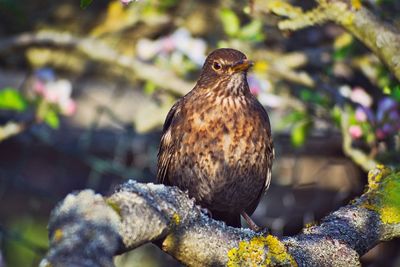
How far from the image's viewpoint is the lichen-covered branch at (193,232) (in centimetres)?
206

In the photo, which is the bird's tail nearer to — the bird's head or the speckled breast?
the speckled breast

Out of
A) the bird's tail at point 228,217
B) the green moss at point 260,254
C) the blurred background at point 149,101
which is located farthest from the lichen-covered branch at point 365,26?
the blurred background at point 149,101

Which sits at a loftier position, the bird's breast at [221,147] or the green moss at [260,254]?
the bird's breast at [221,147]

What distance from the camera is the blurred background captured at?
543 cm

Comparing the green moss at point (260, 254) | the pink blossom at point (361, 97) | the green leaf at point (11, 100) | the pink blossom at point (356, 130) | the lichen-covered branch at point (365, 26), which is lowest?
the green moss at point (260, 254)

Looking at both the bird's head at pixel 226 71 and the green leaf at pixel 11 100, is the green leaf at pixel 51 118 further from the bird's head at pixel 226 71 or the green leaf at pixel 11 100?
the bird's head at pixel 226 71

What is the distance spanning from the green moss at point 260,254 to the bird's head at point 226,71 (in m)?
1.62

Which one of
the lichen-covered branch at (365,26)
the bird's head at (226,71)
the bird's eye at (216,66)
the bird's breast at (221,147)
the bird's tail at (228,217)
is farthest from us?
the bird's tail at (228,217)

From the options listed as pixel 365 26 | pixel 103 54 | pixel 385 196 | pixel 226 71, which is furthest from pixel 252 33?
pixel 385 196

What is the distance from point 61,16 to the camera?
6633 mm

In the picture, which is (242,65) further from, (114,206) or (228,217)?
(114,206)

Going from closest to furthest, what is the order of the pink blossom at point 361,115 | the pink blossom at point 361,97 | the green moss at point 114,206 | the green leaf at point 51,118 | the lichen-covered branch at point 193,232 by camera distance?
1. the lichen-covered branch at point 193,232
2. the green moss at point 114,206
3. the pink blossom at point 361,115
4. the green leaf at point 51,118
5. the pink blossom at point 361,97

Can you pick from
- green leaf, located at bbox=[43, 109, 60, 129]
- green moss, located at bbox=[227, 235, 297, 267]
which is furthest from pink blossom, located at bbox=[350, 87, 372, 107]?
green moss, located at bbox=[227, 235, 297, 267]

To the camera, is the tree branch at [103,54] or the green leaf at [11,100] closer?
the green leaf at [11,100]
